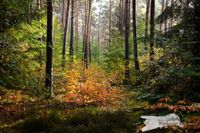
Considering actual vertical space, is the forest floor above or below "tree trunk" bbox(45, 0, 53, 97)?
below

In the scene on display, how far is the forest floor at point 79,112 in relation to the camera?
790cm

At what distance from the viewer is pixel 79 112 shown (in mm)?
9734

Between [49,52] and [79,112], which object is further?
[49,52]

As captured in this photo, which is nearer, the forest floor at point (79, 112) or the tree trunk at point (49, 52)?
the forest floor at point (79, 112)

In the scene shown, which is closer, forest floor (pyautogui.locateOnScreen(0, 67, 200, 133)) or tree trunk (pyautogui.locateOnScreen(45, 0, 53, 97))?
forest floor (pyautogui.locateOnScreen(0, 67, 200, 133))

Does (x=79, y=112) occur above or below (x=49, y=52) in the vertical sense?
below

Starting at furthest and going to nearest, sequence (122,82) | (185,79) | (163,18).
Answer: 1. (122,82)
2. (163,18)
3. (185,79)

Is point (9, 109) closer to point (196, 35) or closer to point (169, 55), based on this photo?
point (169, 55)

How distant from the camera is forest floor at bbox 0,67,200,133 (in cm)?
790

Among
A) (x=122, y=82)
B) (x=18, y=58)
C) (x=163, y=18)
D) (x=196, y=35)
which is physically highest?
(x=163, y=18)

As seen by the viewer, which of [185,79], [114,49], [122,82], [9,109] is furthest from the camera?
[114,49]

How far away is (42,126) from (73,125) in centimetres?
85

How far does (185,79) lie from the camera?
950cm

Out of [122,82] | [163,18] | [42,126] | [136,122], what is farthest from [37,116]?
[122,82]
